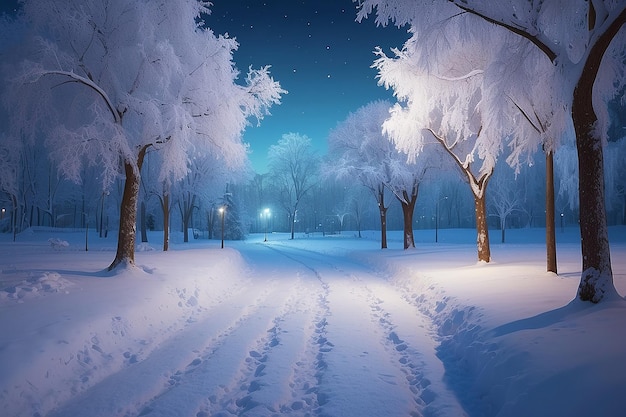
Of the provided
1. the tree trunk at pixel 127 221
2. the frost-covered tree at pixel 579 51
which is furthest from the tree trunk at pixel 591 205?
the tree trunk at pixel 127 221

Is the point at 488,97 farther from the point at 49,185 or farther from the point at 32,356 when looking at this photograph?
the point at 49,185

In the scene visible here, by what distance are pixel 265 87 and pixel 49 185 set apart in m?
45.4

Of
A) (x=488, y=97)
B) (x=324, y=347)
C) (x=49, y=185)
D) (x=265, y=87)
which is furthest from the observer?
(x=49, y=185)

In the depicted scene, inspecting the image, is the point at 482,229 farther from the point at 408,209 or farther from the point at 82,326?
the point at 82,326

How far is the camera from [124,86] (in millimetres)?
10414

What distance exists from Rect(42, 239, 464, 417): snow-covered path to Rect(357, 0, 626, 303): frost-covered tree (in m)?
3.45

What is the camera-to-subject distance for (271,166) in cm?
4928

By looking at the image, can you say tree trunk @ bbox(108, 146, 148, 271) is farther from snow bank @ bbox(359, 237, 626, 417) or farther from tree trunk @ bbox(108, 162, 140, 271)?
snow bank @ bbox(359, 237, 626, 417)

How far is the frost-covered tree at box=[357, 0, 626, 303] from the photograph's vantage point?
18.9 feet

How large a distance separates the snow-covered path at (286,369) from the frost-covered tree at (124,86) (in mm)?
5604

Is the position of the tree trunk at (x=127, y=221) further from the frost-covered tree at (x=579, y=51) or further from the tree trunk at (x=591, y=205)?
the tree trunk at (x=591, y=205)

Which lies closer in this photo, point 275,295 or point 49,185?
point 275,295

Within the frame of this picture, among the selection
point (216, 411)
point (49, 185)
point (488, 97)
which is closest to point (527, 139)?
point (488, 97)

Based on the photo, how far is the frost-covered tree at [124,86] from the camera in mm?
9289
